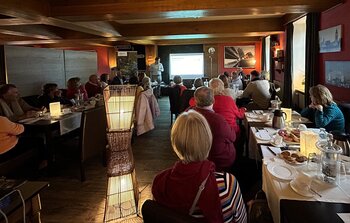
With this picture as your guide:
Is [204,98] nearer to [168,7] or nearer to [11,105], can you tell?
[168,7]

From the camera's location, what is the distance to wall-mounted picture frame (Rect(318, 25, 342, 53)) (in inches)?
150

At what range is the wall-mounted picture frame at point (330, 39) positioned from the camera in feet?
12.5

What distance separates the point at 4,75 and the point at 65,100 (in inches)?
75.1

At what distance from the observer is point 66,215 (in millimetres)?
Result: 2641

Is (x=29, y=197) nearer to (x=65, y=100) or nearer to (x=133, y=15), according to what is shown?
(x=133, y=15)

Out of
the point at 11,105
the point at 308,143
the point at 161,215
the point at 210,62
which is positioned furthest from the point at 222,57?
the point at 161,215

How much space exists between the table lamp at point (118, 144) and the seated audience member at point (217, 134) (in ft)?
2.15

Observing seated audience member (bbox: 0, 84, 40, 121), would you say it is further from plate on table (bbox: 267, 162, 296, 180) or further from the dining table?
plate on table (bbox: 267, 162, 296, 180)

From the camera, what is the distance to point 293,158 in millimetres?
1875

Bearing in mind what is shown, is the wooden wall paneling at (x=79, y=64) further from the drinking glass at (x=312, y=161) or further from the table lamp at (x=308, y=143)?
the drinking glass at (x=312, y=161)

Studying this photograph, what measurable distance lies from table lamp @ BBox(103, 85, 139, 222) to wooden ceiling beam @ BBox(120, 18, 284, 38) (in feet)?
16.1

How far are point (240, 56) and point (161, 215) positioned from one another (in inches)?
445

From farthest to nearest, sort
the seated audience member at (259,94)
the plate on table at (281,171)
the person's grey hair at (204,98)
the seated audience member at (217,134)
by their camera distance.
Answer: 1. the seated audience member at (259,94)
2. the person's grey hair at (204,98)
3. the seated audience member at (217,134)
4. the plate on table at (281,171)

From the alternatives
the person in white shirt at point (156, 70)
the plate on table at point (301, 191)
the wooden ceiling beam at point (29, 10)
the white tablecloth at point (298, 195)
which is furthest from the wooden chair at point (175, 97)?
the person in white shirt at point (156, 70)
